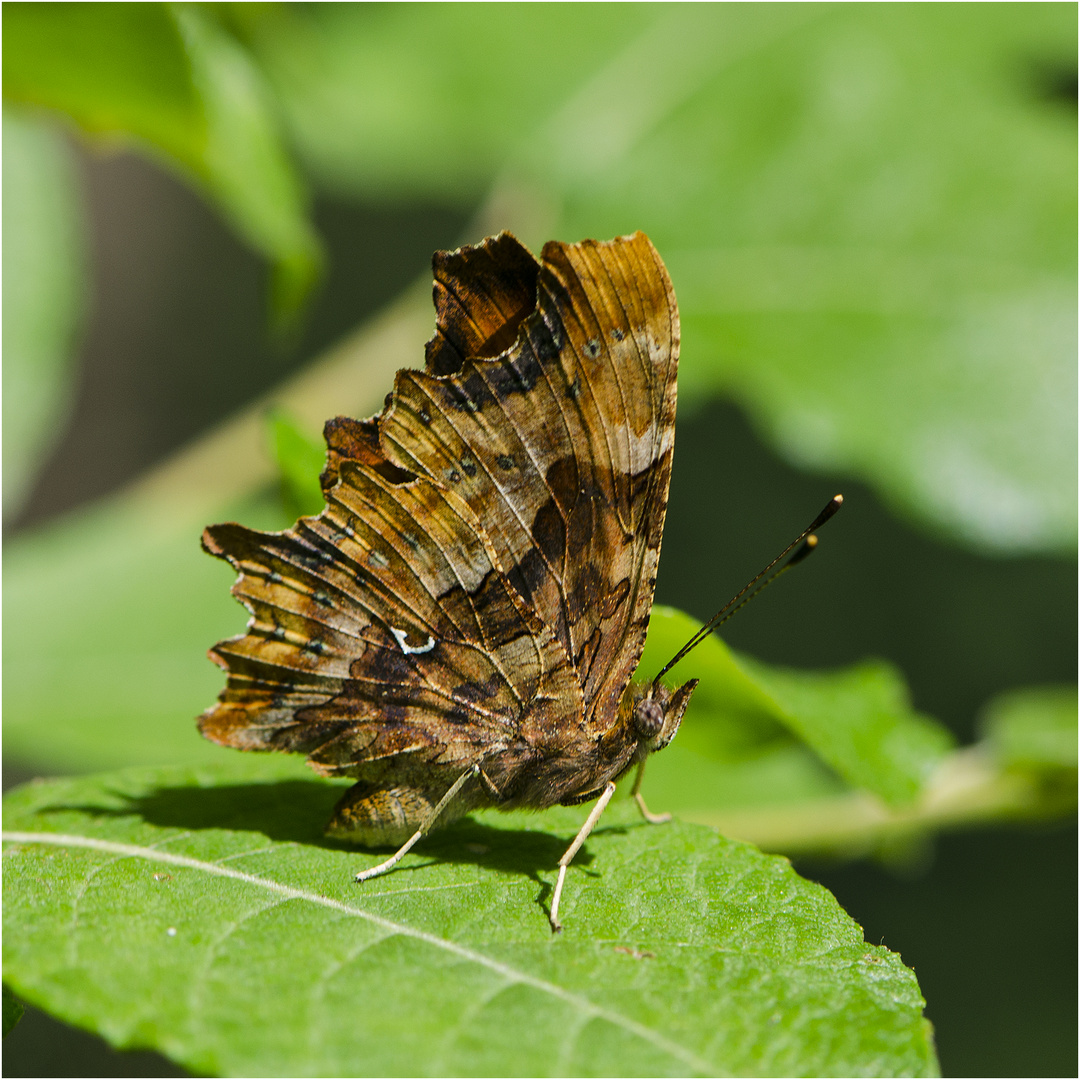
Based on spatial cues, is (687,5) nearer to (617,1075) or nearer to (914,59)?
(914,59)

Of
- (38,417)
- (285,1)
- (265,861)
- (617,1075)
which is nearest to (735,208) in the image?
(285,1)

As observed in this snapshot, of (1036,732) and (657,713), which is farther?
(1036,732)

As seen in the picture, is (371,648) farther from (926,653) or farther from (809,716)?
(926,653)

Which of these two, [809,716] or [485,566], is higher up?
[485,566]

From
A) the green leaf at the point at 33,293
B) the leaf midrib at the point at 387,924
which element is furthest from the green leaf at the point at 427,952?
the green leaf at the point at 33,293

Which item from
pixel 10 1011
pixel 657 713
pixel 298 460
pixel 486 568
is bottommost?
Result: pixel 10 1011

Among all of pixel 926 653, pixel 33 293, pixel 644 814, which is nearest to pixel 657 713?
pixel 644 814
